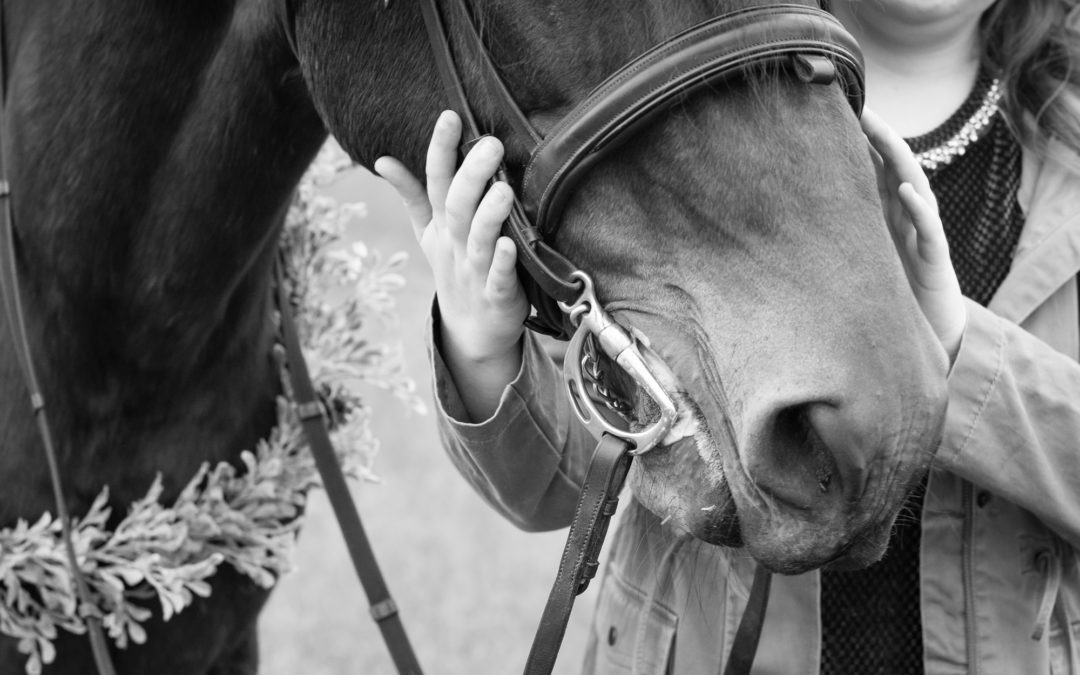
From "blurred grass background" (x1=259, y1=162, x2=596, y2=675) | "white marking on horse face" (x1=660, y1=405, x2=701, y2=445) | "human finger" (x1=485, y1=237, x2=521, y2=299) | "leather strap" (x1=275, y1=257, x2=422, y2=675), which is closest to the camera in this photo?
"white marking on horse face" (x1=660, y1=405, x2=701, y2=445)

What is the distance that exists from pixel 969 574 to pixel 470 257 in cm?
79

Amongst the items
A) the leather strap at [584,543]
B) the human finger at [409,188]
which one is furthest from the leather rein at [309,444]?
the leather strap at [584,543]

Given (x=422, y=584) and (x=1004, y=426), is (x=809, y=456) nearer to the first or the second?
(x=1004, y=426)

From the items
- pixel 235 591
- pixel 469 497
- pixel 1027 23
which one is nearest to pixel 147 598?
pixel 235 591

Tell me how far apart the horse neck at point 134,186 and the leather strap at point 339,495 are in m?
0.18

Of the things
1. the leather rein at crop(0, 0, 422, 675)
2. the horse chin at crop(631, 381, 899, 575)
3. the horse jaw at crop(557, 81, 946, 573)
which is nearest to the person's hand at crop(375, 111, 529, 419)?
the horse jaw at crop(557, 81, 946, 573)

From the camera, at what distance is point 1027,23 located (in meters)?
1.72

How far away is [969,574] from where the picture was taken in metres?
1.52

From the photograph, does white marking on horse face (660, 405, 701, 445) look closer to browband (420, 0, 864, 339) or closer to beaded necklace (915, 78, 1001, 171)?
browband (420, 0, 864, 339)

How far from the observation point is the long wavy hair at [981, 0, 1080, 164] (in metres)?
1.68

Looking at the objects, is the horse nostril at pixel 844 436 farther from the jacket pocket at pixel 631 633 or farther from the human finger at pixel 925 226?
the jacket pocket at pixel 631 633

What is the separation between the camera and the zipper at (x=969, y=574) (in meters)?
1.51

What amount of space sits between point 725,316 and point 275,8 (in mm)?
725

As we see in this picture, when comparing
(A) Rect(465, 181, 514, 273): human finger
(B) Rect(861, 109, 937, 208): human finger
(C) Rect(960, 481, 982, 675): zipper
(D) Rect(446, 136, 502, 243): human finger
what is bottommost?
(C) Rect(960, 481, 982, 675): zipper
